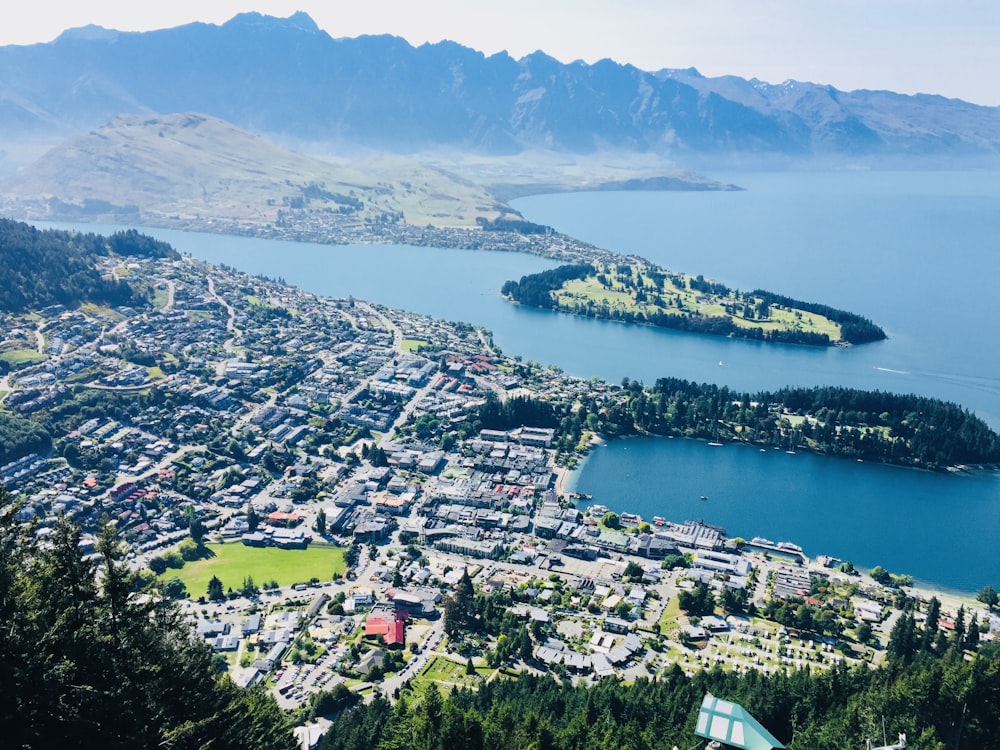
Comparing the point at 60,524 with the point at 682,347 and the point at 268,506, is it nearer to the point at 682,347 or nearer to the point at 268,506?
the point at 268,506

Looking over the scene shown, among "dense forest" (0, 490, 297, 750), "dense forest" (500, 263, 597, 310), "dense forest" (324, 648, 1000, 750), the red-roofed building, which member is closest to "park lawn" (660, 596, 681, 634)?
"dense forest" (324, 648, 1000, 750)

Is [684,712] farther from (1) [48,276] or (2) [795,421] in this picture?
(1) [48,276]

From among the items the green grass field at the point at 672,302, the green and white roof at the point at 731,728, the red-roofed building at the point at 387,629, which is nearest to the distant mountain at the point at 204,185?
the green grass field at the point at 672,302

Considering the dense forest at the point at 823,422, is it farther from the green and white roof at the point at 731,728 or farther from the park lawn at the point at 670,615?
the green and white roof at the point at 731,728

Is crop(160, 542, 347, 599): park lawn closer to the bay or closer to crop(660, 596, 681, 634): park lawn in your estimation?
crop(660, 596, 681, 634): park lawn

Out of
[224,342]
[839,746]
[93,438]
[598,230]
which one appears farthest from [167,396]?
[598,230]

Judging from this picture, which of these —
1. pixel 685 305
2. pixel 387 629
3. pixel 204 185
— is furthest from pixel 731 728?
pixel 204 185
